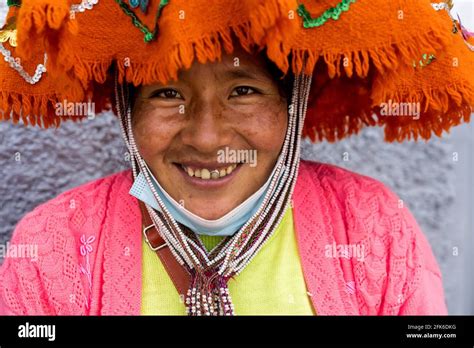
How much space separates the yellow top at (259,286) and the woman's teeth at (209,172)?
18 centimetres

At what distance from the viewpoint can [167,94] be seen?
188cm

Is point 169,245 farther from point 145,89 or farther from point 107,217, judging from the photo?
point 145,89

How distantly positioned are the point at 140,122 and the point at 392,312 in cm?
82

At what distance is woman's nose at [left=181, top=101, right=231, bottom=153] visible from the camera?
5.92ft

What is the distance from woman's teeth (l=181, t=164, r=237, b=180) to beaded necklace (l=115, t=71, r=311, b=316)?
0.36ft

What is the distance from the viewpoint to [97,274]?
1.89 meters

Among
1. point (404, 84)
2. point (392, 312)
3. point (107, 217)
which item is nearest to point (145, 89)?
point (107, 217)
